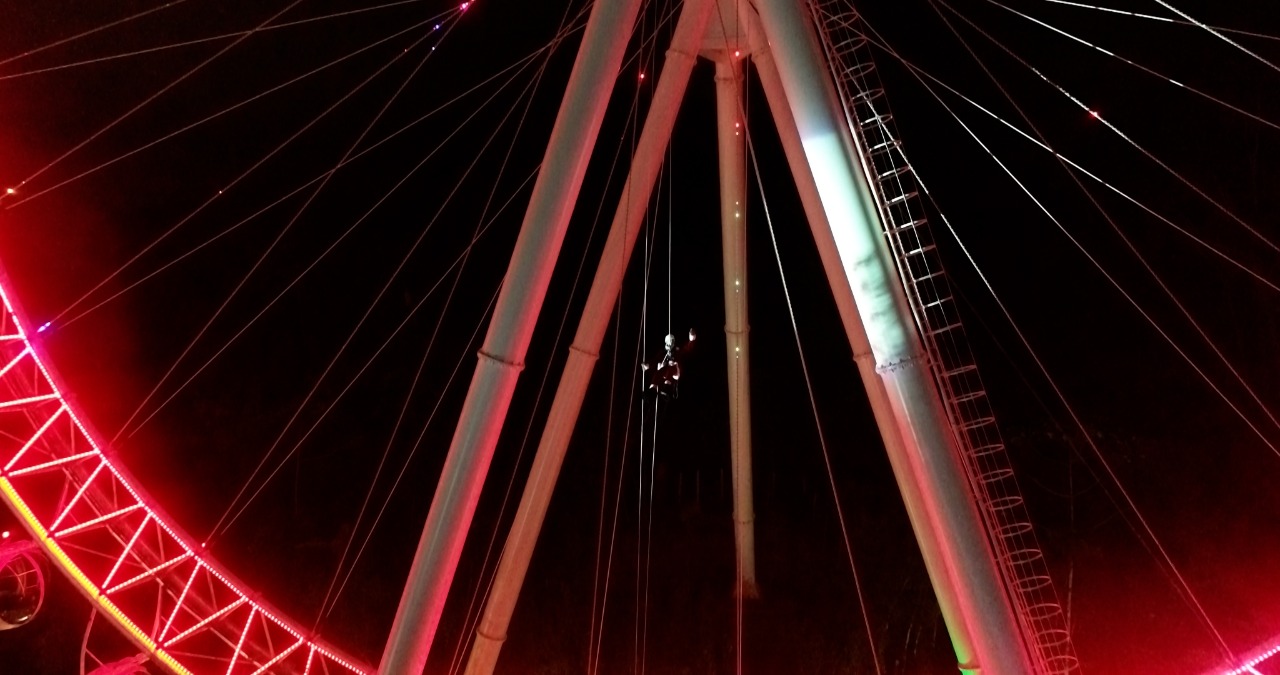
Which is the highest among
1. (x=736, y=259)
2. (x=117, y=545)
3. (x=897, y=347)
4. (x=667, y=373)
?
(x=897, y=347)

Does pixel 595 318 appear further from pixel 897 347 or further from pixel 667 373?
pixel 897 347

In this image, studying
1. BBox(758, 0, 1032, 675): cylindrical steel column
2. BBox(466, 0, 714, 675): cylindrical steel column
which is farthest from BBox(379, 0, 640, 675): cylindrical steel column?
BBox(466, 0, 714, 675): cylindrical steel column

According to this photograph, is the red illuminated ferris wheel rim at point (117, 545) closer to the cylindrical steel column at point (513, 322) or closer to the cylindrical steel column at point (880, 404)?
the cylindrical steel column at point (513, 322)

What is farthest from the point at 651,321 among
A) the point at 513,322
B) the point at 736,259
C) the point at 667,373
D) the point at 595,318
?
the point at 513,322

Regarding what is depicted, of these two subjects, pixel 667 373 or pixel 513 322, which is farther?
pixel 667 373

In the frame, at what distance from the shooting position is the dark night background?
14.6 metres

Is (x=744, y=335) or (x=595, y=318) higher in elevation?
(x=595, y=318)

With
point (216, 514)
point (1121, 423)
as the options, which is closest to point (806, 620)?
point (1121, 423)

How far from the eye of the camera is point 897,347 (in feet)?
24.4

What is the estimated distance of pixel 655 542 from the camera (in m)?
16.7

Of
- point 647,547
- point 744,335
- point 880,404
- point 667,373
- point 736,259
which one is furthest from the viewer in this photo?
point 647,547

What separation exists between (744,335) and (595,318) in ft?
8.13

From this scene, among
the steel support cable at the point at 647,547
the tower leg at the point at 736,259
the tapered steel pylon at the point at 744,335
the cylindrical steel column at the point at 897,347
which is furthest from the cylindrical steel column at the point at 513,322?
the steel support cable at the point at 647,547

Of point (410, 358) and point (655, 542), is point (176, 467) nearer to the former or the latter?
point (410, 358)
